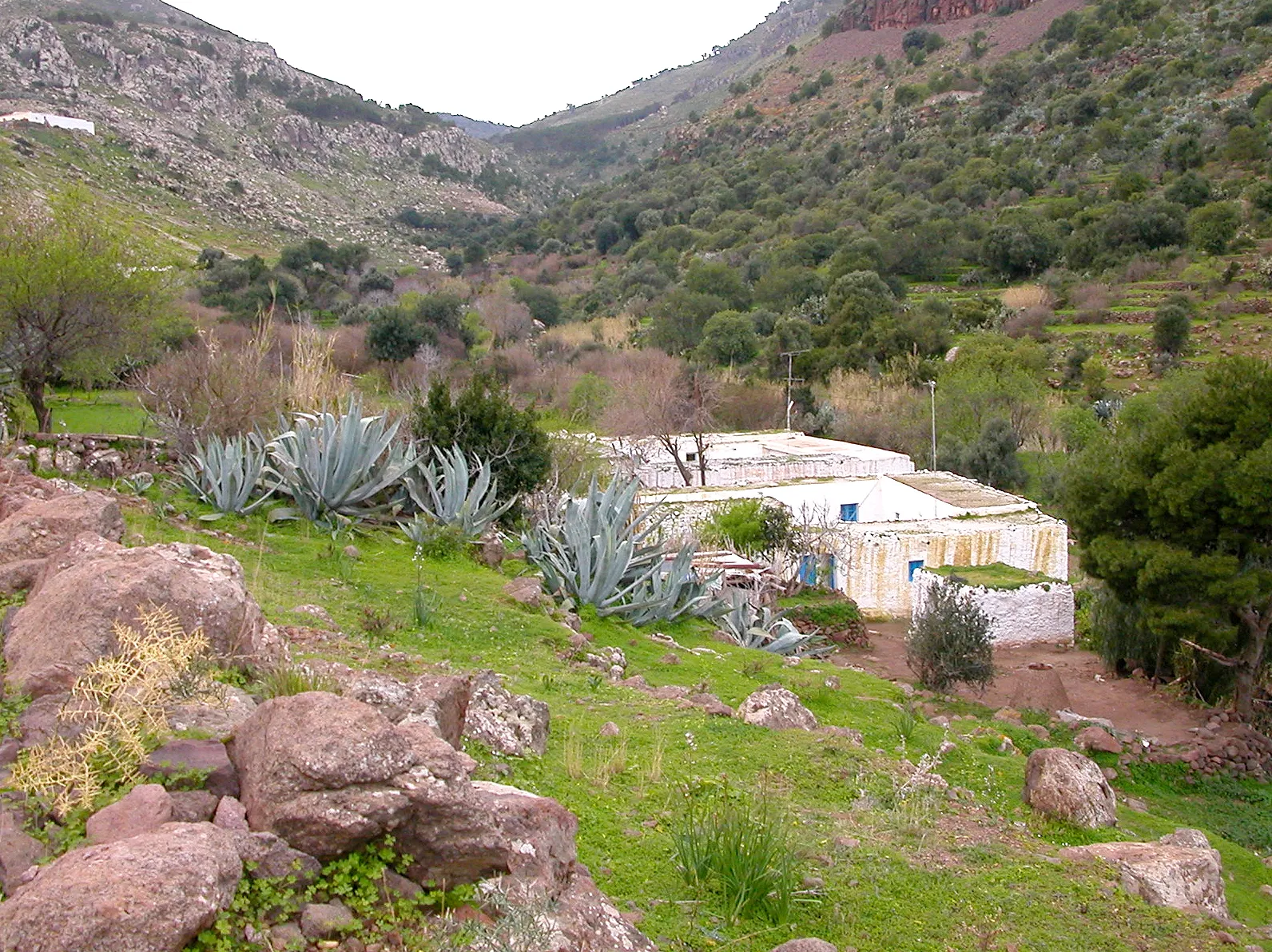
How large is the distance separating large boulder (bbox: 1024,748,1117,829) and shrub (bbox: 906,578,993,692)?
24.0 feet

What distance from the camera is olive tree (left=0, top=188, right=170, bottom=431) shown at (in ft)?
47.9

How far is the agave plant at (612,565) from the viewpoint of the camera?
442 inches

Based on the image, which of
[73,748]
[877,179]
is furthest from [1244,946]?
[877,179]

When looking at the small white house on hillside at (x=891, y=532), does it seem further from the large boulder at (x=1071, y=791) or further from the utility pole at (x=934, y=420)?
the large boulder at (x=1071, y=791)

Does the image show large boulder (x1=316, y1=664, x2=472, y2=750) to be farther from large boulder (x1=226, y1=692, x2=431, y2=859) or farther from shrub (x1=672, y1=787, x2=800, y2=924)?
shrub (x1=672, y1=787, x2=800, y2=924)

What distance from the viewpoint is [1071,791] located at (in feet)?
20.8

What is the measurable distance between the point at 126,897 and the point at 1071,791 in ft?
17.8

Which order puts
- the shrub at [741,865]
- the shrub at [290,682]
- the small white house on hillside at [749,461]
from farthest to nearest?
the small white house on hillside at [749,461]
the shrub at [290,682]
the shrub at [741,865]

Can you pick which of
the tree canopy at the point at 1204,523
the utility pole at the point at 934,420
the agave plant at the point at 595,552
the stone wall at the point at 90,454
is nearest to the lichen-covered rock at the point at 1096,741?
the tree canopy at the point at 1204,523

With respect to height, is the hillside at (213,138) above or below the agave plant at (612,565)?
above

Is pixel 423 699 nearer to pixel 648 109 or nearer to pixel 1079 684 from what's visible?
pixel 1079 684

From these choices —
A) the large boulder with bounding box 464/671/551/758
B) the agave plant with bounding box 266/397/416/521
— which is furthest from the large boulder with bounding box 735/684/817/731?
the agave plant with bounding box 266/397/416/521

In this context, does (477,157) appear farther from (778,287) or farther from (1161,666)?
(1161,666)

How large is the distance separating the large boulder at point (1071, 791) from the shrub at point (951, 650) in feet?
24.0
